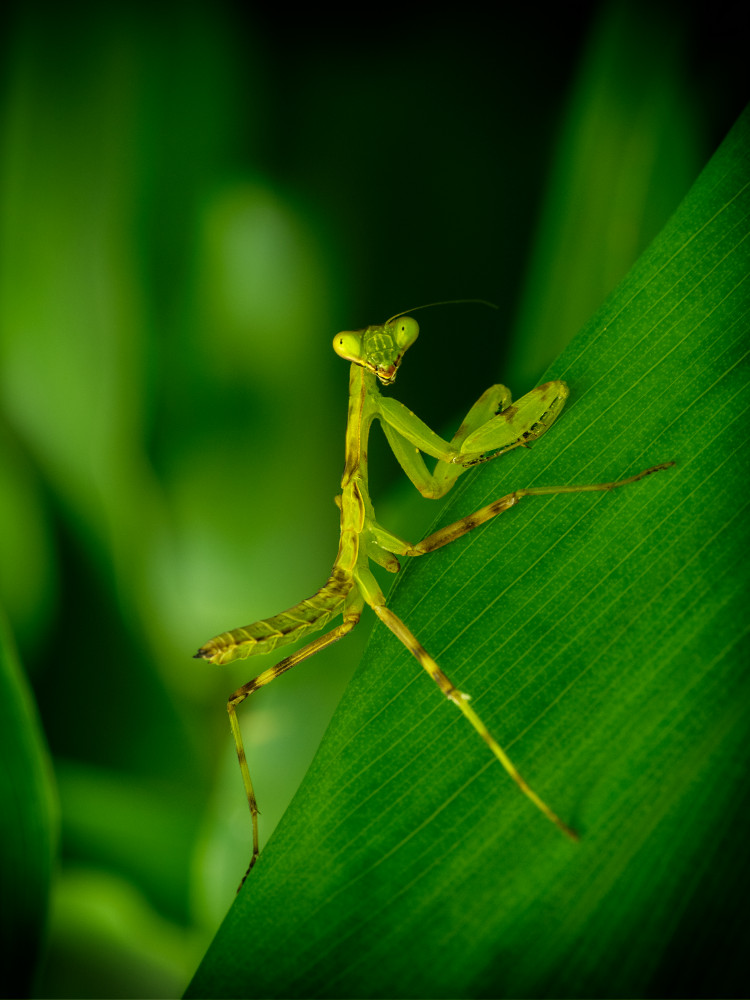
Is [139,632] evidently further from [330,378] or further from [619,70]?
[619,70]

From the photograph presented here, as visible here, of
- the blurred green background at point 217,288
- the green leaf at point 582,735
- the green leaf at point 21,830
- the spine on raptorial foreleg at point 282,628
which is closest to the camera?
the green leaf at point 582,735

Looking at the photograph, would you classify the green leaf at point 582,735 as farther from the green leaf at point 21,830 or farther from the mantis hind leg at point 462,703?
the green leaf at point 21,830

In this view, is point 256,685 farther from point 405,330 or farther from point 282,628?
point 405,330

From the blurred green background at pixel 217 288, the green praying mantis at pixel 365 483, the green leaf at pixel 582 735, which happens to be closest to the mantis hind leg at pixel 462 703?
the green leaf at pixel 582 735

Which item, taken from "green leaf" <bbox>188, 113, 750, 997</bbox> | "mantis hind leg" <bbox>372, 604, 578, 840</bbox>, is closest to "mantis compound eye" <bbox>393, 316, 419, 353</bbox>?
"green leaf" <bbox>188, 113, 750, 997</bbox>

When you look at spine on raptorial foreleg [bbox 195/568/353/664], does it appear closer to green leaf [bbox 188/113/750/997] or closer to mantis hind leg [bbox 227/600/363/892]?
mantis hind leg [bbox 227/600/363/892]

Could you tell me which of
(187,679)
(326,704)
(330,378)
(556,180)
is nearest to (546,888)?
(326,704)

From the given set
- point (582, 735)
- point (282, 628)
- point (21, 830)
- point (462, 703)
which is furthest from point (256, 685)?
point (582, 735)
